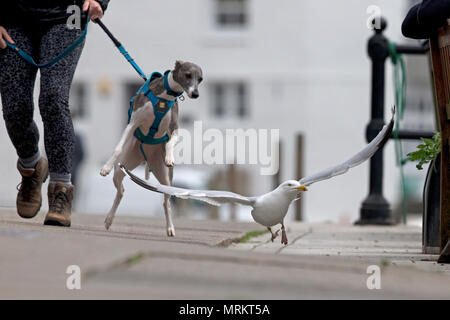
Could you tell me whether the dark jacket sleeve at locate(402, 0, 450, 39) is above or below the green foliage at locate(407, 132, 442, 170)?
above

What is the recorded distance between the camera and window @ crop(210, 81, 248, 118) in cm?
2648

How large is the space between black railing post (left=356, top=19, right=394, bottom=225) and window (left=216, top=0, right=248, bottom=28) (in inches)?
682

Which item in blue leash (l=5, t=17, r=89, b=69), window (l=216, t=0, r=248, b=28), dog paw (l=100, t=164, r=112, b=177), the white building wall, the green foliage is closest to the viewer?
dog paw (l=100, t=164, r=112, b=177)

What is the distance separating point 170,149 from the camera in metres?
5.60

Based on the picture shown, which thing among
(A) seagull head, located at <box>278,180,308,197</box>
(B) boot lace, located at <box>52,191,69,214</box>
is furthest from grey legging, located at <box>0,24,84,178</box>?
(A) seagull head, located at <box>278,180,308,197</box>

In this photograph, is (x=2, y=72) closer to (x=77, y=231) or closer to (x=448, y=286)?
(x=77, y=231)

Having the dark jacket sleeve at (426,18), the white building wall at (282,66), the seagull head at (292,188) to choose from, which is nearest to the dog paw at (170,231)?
the seagull head at (292,188)

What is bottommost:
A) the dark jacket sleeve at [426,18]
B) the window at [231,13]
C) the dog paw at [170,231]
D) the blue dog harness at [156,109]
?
the dog paw at [170,231]

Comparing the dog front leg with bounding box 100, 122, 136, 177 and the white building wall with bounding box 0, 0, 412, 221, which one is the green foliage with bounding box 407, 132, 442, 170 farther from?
the white building wall with bounding box 0, 0, 412, 221

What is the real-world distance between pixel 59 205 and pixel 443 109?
2.33 m

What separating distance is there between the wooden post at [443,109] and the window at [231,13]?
70.4 feet

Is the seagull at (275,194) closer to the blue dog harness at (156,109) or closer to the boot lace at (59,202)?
the blue dog harness at (156,109)

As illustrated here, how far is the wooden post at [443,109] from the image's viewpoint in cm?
537

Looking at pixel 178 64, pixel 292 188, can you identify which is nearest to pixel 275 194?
pixel 292 188
